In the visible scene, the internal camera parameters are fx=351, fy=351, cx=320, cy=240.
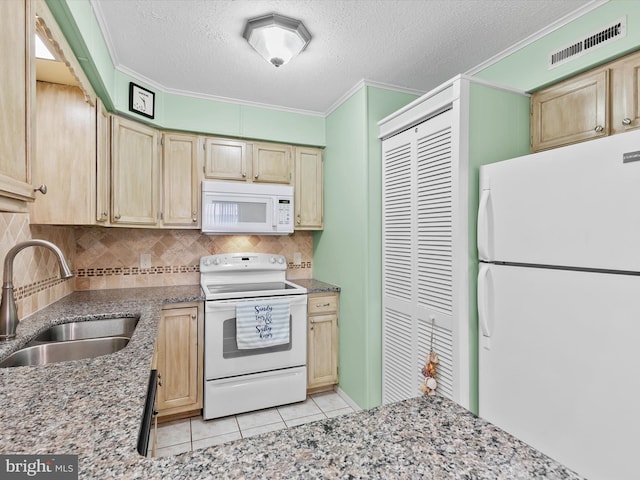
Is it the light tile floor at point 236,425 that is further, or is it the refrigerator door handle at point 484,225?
the light tile floor at point 236,425

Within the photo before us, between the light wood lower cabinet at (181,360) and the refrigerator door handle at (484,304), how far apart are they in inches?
75.6

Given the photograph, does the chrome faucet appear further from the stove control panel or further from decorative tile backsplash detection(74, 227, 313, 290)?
the stove control panel

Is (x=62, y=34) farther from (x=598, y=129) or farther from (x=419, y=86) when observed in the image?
(x=598, y=129)

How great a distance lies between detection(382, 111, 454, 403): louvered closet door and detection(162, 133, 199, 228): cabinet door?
1.57 meters

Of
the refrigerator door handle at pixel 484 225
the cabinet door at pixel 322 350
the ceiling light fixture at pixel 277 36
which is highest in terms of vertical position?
the ceiling light fixture at pixel 277 36

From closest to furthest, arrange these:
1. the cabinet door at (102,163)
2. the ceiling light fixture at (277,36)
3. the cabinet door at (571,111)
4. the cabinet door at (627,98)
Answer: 1. the cabinet door at (627,98)
2. the cabinet door at (571,111)
3. the ceiling light fixture at (277,36)
4. the cabinet door at (102,163)

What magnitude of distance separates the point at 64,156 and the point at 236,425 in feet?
6.97

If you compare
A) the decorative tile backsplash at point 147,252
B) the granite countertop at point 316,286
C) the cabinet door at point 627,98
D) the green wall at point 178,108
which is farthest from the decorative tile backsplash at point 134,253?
the cabinet door at point 627,98

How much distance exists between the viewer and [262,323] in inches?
106

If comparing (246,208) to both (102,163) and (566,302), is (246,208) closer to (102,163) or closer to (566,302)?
(102,163)

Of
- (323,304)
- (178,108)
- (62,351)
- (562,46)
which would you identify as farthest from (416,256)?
→ (178,108)

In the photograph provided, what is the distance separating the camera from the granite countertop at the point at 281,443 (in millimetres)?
595

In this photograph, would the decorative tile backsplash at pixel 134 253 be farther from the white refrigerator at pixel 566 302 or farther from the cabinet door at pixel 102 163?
the white refrigerator at pixel 566 302

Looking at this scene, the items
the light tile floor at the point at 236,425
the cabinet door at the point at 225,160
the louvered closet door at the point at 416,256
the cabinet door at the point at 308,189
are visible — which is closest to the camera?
the louvered closet door at the point at 416,256
